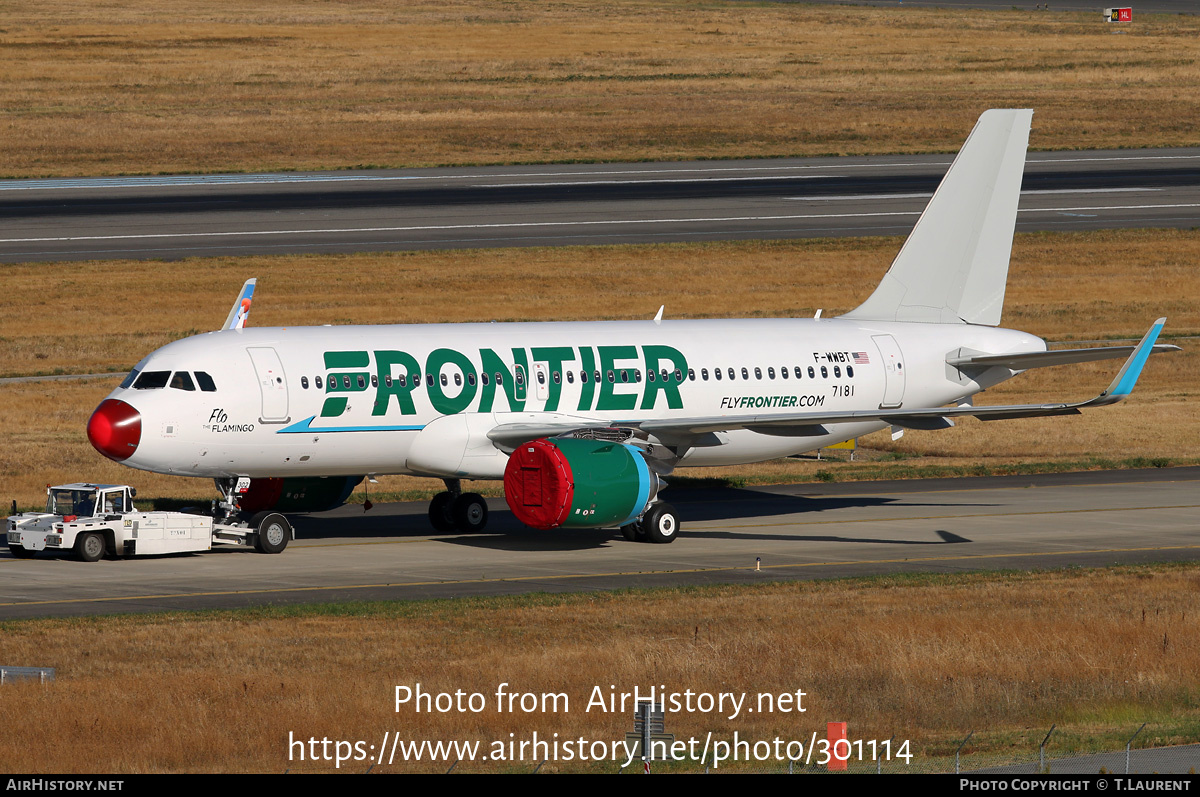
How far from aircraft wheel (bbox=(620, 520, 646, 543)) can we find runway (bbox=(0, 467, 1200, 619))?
286 mm

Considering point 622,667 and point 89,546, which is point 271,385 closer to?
point 89,546

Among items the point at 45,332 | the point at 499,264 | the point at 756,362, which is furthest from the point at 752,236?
the point at 756,362

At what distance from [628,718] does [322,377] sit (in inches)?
715

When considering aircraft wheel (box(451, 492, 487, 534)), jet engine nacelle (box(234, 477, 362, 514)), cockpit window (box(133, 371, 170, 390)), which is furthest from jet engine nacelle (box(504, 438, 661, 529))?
cockpit window (box(133, 371, 170, 390))

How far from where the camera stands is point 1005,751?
22297mm

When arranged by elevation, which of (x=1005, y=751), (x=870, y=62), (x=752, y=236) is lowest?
(x=1005, y=751)

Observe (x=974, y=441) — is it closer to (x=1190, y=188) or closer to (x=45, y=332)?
(x=45, y=332)

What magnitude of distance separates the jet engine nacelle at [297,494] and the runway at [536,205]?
44.0 meters

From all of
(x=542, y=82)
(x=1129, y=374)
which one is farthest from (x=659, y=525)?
(x=542, y=82)

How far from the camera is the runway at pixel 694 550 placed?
35.8m

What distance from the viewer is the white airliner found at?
39344mm

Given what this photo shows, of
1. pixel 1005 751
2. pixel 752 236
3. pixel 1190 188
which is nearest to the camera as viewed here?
pixel 1005 751

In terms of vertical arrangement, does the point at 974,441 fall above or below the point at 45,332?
below

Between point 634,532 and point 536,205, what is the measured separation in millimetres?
56700
